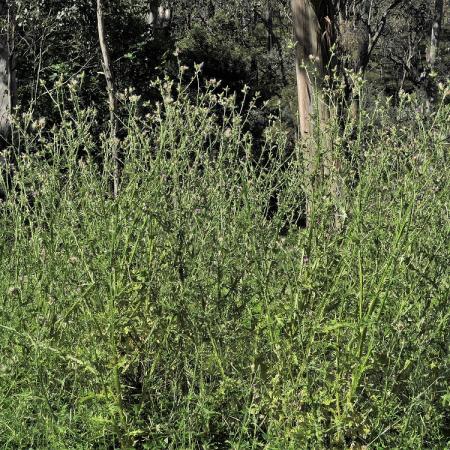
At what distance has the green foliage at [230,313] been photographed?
2943 millimetres

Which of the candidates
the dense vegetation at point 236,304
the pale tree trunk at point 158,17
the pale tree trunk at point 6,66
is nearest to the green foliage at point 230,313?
the dense vegetation at point 236,304

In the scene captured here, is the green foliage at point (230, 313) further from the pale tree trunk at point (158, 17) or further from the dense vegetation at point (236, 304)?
the pale tree trunk at point (158, 17)

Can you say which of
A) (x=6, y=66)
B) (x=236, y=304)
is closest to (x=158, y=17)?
(x=6, y=66)

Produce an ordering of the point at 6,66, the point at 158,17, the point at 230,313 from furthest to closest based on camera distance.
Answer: the point at 158,17, the point at 6,66, the point at 230,313

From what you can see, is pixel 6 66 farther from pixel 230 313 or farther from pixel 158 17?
pixel 158 17

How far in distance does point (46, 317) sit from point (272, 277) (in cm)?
97

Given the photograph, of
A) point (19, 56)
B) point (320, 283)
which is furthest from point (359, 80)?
point (19, 56)

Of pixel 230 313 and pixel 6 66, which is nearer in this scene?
pixel 230 313

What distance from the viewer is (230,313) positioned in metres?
3.36

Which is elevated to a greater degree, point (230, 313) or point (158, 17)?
point (158, 17)

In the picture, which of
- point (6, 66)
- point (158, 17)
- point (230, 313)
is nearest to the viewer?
Answer: point (230, 313)

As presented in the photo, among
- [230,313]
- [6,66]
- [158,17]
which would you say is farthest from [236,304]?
[158,17]

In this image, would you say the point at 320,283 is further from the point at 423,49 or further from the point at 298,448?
the point at 423,49

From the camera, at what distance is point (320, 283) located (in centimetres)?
308
